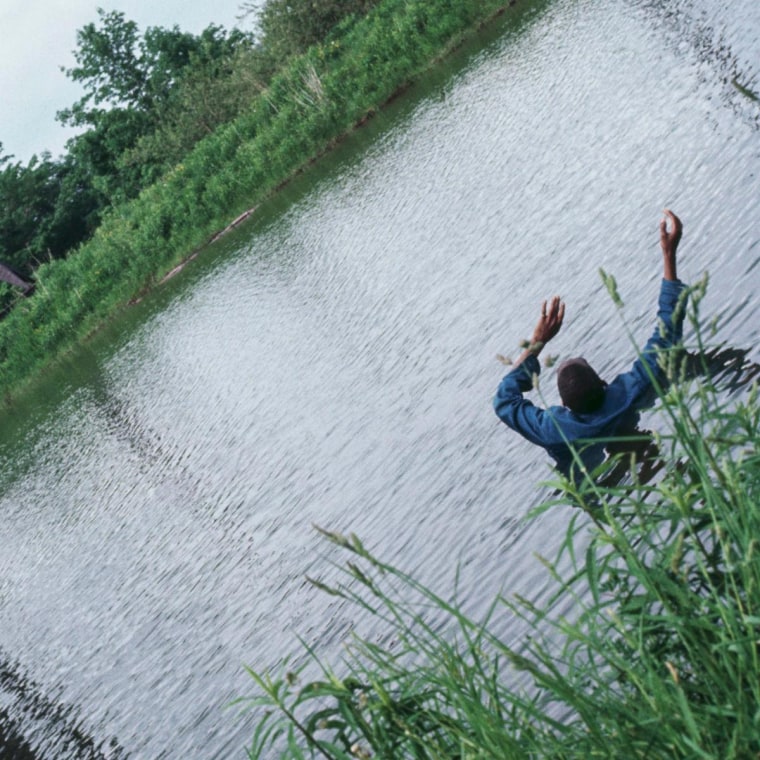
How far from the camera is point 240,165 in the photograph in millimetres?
32656

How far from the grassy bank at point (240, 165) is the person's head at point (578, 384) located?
71.4ft

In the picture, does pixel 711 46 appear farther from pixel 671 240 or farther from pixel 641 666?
pixel 641 666

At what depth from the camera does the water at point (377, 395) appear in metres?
8.47

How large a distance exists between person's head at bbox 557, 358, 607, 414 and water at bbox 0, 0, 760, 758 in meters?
1.06

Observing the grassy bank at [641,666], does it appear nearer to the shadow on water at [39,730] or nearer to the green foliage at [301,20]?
the shadow on water at [39,730]

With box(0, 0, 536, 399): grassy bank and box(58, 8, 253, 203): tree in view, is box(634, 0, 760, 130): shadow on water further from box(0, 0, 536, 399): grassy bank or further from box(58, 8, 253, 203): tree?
box(58, 8, 253, 203): tree

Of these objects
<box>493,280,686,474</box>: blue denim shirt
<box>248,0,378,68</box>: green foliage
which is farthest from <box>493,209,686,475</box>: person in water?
<box>248,0,378,68</box>: green foliage

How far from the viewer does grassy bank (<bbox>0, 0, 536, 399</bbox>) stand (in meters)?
29.2

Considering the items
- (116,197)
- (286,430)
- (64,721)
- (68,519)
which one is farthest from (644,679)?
(116,197)

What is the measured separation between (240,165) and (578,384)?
27834mm

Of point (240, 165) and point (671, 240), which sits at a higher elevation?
point (671, 240)

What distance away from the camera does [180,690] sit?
892 centimetres

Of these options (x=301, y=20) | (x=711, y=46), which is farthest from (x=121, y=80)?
(x=711, y=46)

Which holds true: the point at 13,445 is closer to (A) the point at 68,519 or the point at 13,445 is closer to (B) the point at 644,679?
(A) the point at 68,519
